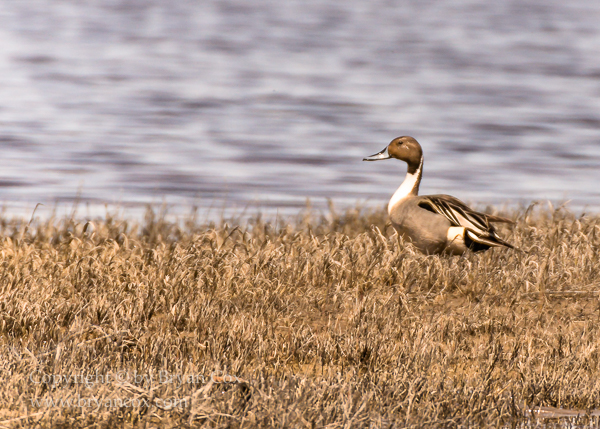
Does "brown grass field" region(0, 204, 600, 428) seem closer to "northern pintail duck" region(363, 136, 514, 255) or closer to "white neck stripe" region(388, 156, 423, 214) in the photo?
"northern pintail duck" region(363, 136, 514, 255)

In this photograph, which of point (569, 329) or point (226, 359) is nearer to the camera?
point (226, 359)

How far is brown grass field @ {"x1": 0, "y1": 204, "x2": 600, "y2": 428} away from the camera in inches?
149

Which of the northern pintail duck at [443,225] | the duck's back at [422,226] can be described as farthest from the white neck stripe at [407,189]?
the duck's back at [422,226]

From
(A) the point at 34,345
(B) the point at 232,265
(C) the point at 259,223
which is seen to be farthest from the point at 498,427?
(C) the point at 259,223

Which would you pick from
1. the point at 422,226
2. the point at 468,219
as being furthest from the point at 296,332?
the point at 468,219

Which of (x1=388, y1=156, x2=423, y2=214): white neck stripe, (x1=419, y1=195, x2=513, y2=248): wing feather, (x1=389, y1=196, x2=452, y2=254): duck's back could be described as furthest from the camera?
(x1=388, y1=156, x2=423, y2=214): white neck stripe

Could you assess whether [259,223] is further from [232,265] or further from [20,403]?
[20,403]

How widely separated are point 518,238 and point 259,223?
10.6 ft

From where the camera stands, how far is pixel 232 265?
6.75 meters

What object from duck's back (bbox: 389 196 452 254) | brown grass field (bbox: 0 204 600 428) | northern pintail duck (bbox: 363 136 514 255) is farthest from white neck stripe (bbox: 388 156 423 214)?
brown grass field (bbox: 0 204 600 428)

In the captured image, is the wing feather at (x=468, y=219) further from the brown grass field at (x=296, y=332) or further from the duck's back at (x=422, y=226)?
the brown grass field at (x=296, y=332)

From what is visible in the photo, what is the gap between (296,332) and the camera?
17.5 feet

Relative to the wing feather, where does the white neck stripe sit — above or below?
above

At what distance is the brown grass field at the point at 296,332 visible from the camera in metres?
3.79
